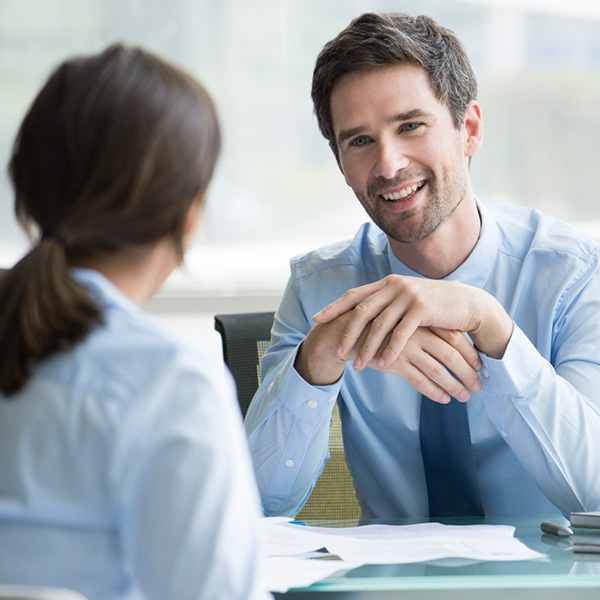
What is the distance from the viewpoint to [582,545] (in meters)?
1.01

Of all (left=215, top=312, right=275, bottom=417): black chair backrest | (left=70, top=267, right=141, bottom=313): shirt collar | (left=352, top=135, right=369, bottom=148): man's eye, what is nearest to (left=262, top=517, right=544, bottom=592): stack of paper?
(left=70, top=267, right=141, bottom=313): shirt collar

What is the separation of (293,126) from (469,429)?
6.03 ft

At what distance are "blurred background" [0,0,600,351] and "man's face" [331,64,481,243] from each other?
1.44 meters

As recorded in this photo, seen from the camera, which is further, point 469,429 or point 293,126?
point 293,126

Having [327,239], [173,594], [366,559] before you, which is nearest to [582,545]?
[366,559]

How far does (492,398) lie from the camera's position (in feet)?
4.20

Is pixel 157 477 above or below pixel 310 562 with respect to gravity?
above

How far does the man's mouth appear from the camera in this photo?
1552 mm

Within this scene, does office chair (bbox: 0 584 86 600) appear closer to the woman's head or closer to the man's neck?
the woman's head

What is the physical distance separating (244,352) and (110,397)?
103 cm

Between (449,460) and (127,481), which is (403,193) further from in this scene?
(127,481)

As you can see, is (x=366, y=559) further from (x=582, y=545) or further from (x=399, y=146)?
(x=399, y=146)

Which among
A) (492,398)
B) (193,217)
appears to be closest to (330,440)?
(492,398)

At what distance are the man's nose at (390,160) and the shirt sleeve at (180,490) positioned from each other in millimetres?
955
